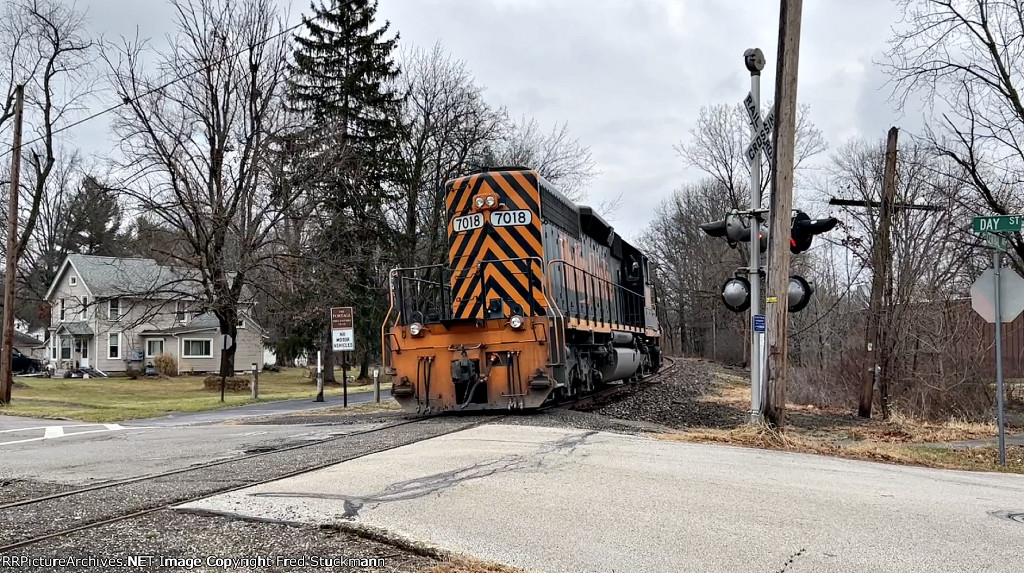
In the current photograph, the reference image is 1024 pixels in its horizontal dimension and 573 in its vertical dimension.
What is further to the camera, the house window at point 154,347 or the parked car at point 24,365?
the parked car at point 24,365

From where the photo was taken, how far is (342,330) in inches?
810

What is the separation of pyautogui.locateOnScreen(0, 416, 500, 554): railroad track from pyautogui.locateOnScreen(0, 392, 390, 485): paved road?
1.97 feet

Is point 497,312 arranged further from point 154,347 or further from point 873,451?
point 154,347

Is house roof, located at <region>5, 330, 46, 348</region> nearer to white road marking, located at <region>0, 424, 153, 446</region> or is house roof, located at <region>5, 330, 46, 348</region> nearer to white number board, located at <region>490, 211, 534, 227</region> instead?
white road marking, located at <region>0, 424, 153, 446</region>

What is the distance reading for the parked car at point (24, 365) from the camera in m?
52.5

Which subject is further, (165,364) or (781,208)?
(165,364)

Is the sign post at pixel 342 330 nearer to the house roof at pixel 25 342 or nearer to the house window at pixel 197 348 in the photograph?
the house window at pixel 197 348

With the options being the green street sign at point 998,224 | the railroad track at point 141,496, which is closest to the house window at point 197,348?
the railroad track at point 141,496

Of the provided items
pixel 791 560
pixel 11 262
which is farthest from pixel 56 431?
pixel 791 560

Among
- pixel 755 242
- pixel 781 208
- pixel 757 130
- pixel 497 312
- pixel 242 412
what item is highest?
pixel 757 130

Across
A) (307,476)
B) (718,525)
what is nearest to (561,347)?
(307,476)

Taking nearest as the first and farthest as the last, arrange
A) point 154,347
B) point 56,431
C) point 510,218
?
point 510,218 < point 56,431 < point 154,347

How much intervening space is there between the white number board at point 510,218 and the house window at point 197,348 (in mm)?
41951

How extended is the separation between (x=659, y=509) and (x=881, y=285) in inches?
496
